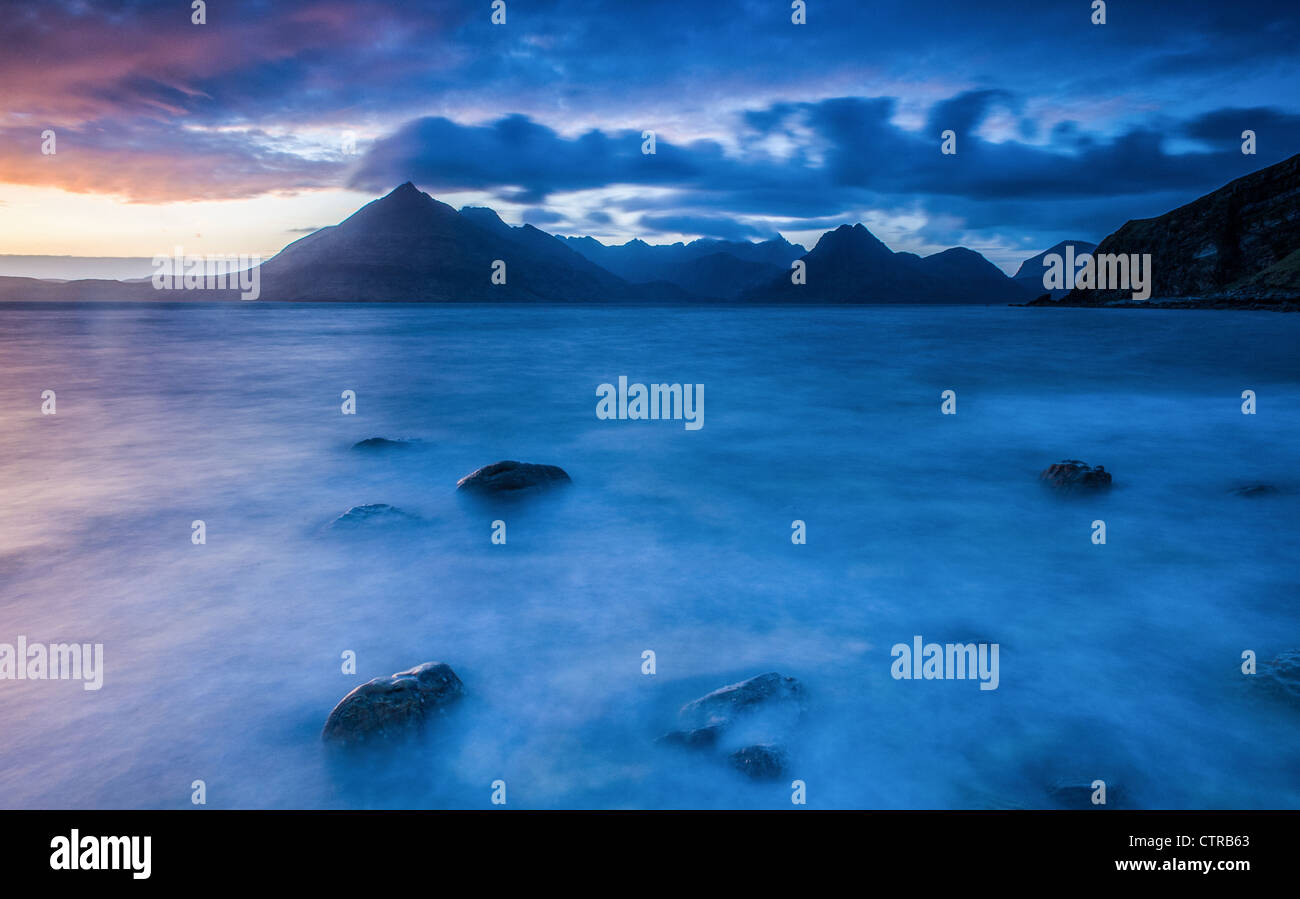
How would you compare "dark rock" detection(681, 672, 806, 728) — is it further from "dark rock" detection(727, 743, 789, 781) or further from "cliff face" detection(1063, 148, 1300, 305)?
"cliff face" detection(1063, 148, 1300, 305)

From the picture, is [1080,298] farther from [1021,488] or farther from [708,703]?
[708,703]

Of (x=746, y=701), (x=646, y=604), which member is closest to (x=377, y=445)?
(x=646, y=604)

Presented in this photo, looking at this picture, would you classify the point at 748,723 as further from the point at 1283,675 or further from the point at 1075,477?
the point at 1075,477

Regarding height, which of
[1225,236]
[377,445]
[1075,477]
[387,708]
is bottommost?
[387,708]

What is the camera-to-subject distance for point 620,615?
6.10m

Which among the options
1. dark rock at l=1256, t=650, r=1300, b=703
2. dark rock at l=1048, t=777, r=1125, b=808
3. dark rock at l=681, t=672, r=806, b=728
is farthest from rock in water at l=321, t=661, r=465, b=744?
dark rock at l=1256, t=650, r=1300, b=703

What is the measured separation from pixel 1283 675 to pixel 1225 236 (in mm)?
129082

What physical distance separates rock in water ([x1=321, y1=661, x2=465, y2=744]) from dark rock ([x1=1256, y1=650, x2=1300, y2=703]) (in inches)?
233

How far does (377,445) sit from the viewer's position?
1233cm

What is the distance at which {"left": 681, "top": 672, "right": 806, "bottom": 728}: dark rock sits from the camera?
14.2 feet

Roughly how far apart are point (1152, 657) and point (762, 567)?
3.46 metres

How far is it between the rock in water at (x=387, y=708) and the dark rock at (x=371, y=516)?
13.5 ft

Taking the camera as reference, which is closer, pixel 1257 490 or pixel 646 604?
pixel 646 604
